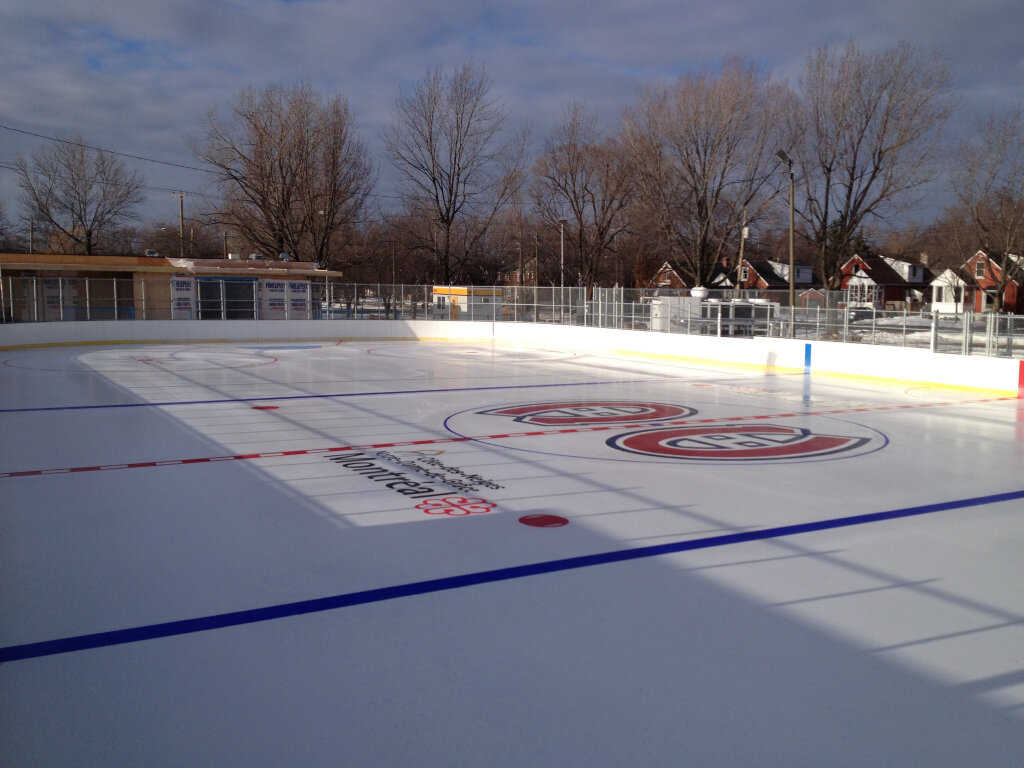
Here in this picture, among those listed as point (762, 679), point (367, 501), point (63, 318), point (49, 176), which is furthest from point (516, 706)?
point (49, 176)

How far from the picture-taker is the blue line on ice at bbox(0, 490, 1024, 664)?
4305mm

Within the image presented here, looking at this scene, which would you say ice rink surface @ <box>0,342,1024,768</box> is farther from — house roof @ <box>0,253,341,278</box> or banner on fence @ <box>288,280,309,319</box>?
house roof @ <box>0,253,341,278</box>

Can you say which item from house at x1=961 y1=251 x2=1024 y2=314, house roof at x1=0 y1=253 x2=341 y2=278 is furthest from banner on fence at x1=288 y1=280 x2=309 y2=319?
house at x1=961 y1=251 x2=1024 y2=314

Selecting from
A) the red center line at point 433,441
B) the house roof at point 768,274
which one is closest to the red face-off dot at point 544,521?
the red center line at point 433,441

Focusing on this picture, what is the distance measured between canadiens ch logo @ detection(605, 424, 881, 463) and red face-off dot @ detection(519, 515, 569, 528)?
10.1 ft

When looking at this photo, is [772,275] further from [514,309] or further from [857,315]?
[857,315]

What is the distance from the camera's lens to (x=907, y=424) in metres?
12.2

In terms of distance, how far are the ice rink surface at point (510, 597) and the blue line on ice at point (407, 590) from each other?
3 cm

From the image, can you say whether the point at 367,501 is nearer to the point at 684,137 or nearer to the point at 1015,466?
the point at 1015,466

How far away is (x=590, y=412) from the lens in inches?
529

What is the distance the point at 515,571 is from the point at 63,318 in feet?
95.5

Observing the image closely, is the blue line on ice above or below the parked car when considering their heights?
below

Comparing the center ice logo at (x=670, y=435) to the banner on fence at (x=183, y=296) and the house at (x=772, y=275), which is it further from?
the house at (x=772, y=275)

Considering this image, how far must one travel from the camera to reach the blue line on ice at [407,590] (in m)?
4.30
